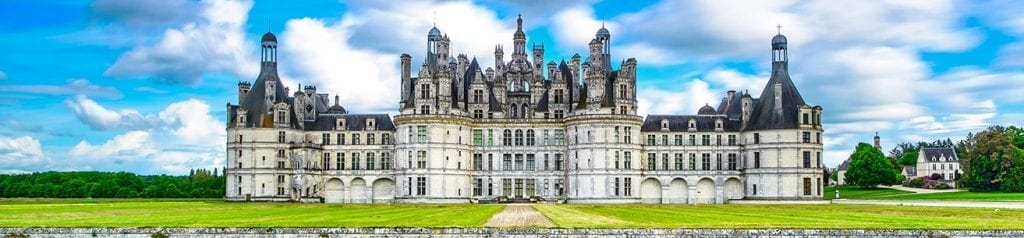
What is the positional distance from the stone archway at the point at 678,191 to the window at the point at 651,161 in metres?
1.94

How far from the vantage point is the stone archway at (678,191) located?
87250 mm

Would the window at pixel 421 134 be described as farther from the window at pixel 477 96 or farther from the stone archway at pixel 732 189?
the stone archway at pixel 732 189

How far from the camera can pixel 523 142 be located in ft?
288

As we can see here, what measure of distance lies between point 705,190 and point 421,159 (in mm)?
22718

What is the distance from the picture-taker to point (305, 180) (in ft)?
283

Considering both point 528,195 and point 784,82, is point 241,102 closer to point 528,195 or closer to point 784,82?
point 528,195

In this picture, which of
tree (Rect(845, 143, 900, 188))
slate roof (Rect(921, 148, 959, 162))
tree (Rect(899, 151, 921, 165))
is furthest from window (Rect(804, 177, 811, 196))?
tree (Rect(899, 151, 921, 165))

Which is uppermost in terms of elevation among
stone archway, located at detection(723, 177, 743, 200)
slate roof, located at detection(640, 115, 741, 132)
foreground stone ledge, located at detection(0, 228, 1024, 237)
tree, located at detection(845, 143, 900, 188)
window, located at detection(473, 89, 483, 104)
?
window, located at detection(473, 89, 483, 104)

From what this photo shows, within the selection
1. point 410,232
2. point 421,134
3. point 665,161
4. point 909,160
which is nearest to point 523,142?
point 421,134

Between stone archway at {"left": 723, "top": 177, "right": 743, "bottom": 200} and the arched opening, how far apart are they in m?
3.04

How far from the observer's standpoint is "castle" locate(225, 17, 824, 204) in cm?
8350

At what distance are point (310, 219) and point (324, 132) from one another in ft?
125

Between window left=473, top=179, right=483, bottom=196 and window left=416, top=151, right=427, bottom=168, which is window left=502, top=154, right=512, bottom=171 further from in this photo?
window left=416, top=151, right=427, bottom=168

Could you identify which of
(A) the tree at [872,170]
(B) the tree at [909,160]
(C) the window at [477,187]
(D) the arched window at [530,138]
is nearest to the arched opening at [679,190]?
(D) the arched window at [530,138]
